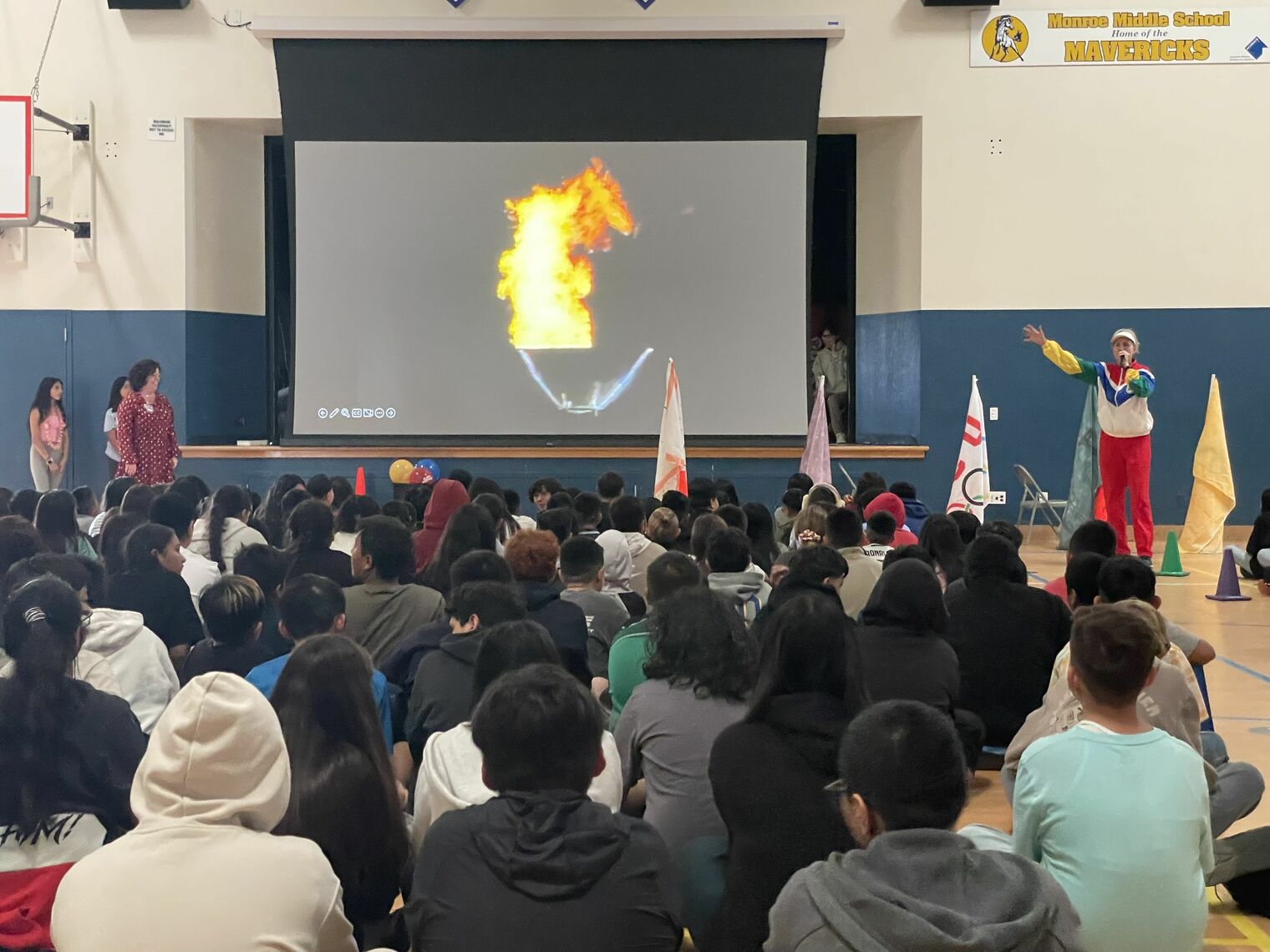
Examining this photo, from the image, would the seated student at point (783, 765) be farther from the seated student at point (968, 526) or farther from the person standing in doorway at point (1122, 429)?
the person standing in doorway at point (1122, 429)

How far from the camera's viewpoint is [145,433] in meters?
10.1

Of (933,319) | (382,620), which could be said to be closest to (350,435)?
(933,319)

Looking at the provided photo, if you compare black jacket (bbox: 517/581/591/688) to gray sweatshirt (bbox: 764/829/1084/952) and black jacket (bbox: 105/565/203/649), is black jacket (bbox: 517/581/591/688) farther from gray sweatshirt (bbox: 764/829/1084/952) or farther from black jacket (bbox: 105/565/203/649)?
gray sweatshirt (bbox: 764/829/1084/952)

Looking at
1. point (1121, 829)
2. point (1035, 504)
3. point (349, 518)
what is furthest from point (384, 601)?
point (1035, 504)

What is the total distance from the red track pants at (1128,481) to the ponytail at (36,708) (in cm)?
792

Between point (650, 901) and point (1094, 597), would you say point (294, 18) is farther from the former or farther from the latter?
point (650, 901)

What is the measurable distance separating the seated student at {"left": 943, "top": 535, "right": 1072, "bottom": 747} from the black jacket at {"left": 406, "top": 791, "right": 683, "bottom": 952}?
2605 millimetres

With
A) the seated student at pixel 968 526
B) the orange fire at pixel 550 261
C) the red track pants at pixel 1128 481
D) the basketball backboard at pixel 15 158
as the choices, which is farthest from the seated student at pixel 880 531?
the basketball backboard at pixel 15 158

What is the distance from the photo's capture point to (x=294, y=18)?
11.5 metres

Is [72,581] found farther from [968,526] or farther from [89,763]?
[968,526]

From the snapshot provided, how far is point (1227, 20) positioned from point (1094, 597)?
9114mm

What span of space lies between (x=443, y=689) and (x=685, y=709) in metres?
0.66

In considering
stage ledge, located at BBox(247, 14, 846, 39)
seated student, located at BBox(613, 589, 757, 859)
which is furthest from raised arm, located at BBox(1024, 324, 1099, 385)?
seated student, located at BBox(613, 589, 757, 859)

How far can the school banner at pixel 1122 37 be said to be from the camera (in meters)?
11.4
